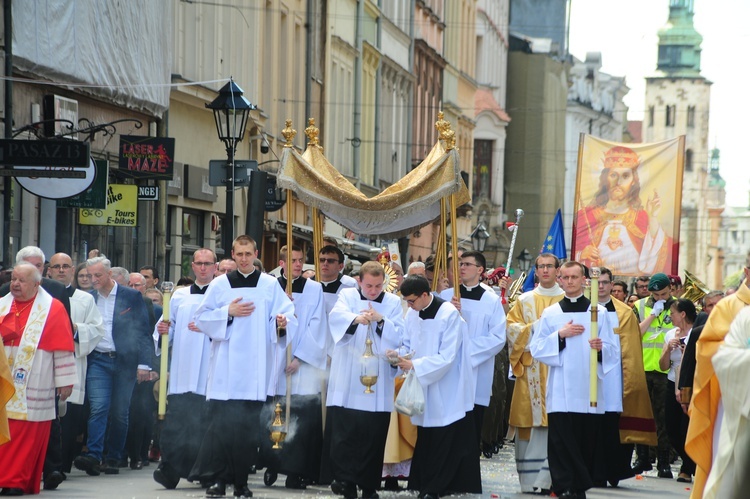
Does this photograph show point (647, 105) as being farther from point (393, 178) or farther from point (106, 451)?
point (106, 451)

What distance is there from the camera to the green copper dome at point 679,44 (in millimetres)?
164500

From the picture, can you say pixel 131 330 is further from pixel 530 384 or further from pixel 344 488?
pixel 530 384

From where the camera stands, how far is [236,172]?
2059cm

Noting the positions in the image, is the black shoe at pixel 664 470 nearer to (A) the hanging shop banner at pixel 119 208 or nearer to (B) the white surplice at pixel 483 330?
(B) the white surplice at pixel 483 330

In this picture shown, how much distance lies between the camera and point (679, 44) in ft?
546

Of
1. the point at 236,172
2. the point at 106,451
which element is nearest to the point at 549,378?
the point at 106,451

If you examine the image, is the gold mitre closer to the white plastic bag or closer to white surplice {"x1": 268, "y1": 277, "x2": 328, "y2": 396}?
white surplice {"x1": 268, "y1": 277, "x2": 328, "y2": 396}

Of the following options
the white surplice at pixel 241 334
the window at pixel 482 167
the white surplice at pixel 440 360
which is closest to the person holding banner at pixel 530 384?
the white surplice at pixel 440 360

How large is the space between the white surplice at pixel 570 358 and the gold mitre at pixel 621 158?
12343mm

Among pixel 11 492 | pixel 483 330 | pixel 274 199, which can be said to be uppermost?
pixel 274 199

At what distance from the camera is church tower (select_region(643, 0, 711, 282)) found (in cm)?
16350

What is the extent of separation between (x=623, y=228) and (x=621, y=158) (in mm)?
1186

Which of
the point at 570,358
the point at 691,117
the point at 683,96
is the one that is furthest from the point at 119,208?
the point at 683,96

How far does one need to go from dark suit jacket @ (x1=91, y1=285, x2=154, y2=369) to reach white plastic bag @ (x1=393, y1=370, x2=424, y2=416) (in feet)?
9.45
